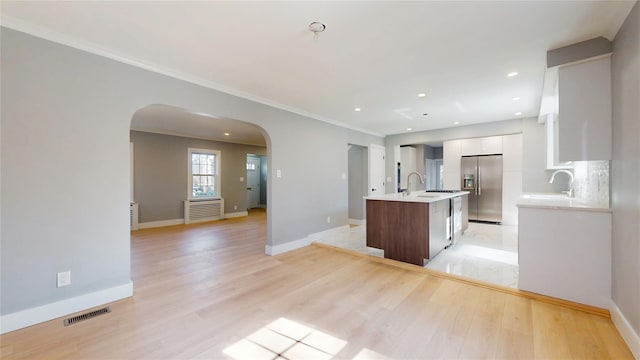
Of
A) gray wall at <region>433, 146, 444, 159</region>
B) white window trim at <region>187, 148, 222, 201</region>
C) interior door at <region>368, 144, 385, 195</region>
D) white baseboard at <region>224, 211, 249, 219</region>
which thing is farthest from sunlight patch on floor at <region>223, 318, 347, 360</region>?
gray wall at <region>433, 146, 444, 159</region>

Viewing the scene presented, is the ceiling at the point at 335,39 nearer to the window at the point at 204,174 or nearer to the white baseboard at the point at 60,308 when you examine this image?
the white baseboard at the point at 60,308

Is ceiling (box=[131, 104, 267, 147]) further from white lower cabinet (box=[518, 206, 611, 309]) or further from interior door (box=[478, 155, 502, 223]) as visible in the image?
interior door (box=[478, 155, 502, 223])

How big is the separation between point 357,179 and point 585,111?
4812 millimetres

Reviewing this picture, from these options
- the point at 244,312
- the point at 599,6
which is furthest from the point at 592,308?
the point at 244,312

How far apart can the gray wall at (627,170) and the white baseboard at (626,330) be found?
0.04 m

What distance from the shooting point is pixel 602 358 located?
1672 millimetres

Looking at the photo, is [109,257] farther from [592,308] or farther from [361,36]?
[592,308]

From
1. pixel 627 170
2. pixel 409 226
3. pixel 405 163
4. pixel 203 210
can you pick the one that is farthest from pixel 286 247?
pixel 405 163

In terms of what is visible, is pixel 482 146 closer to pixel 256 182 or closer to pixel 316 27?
pixel 316 27

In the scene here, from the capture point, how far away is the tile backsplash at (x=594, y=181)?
7.73 ft

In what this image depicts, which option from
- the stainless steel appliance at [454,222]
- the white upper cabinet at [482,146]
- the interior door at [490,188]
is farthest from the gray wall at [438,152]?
the stainless steel appliance at [454,222]

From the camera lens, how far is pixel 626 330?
1.83 metres

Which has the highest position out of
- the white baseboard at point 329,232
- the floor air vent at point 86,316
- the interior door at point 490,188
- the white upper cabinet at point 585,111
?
the white upper cabinet at point 585,111

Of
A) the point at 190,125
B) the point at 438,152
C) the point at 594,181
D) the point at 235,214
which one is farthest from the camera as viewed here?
the point at 438,152
